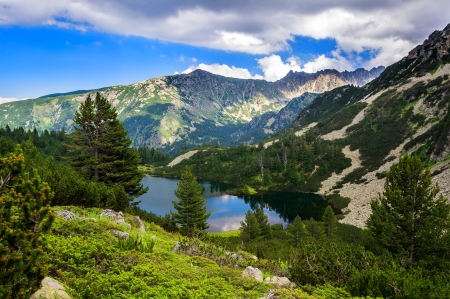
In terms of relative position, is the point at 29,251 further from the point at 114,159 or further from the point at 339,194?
the point at 339,194

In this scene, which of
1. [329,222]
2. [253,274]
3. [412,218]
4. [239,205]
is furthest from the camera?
[239,205]

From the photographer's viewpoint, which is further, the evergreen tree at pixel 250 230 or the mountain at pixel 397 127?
the mountain at pixel 397 127

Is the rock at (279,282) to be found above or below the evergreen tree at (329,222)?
above

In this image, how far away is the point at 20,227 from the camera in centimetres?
677

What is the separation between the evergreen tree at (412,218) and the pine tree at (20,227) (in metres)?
22.3

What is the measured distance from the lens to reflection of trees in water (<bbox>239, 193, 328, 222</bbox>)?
83787 mm

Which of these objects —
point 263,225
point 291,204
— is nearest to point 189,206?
point 263,225

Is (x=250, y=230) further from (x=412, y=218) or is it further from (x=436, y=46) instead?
(x=436, y=46)

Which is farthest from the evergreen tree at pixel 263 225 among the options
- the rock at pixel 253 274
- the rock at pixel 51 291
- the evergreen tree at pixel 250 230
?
the rock at pixel 51 291

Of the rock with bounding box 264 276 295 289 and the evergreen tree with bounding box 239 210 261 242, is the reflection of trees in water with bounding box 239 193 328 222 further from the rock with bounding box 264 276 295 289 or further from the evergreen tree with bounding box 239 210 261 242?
the rock with bounding box 264 276 295 289

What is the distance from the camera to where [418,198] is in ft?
70.6

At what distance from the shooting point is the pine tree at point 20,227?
20.6 feet

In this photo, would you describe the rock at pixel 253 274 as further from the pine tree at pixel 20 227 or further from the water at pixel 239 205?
the water at pixel 239 205

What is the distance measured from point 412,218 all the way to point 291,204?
78.0 metres
